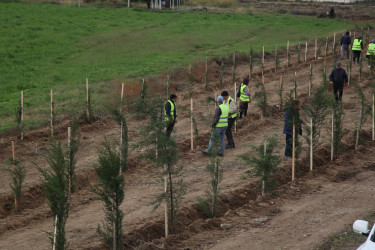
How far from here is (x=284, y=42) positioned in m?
38.6

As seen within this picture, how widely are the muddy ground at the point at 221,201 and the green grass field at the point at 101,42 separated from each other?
197 inches

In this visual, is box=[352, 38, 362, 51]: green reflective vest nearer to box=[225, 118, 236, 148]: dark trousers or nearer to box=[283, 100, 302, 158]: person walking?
box=[225, 118, 236, 148]: dark trousers

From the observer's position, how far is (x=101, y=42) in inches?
1446

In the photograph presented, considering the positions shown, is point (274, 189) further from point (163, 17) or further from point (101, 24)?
point (163, 17)

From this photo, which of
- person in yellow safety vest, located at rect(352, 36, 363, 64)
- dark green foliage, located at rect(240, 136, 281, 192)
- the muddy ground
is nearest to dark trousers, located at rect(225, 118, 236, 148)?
the muddy ground

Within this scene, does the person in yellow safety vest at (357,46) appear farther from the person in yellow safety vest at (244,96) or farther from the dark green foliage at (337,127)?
the dark green foliage at (337,127)

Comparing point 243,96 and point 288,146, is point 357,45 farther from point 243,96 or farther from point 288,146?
point 288,146

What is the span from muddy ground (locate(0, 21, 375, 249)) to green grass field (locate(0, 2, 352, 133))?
501 cm

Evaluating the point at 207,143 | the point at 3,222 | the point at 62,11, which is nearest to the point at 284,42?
the point at 62,11

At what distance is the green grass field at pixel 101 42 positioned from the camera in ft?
82.3

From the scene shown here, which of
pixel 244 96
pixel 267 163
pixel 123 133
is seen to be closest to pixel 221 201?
pixel 267 163

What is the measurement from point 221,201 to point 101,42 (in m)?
25.1

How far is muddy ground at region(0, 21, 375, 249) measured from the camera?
1149cm

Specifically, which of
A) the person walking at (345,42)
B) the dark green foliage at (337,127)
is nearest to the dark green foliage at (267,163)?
the dark green foliage at (337,127)
